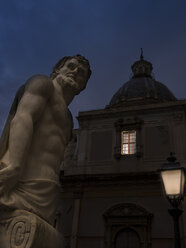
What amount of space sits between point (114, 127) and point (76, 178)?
4.94 meters

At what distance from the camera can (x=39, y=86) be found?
2295mm

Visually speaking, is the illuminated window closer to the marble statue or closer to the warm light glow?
the warm light glow

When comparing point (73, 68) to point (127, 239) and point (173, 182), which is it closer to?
point (173, 182)

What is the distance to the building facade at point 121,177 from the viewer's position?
16.7 metres

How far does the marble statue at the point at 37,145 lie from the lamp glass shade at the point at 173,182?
2325mm

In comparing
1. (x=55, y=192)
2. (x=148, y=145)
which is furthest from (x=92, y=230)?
(x=55, y=192)

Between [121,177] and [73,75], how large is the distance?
16.0 meters

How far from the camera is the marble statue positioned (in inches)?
71.9

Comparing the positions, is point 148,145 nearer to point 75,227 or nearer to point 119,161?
point 119,161

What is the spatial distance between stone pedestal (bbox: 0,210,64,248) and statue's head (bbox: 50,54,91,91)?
1.38m

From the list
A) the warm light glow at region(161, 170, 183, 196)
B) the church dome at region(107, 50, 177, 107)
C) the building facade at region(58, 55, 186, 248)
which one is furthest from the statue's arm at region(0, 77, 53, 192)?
the church dome at region(107, 50, 177, 107)

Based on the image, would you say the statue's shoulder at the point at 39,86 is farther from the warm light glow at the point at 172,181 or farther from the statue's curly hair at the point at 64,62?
the warm light glow at the point at 172,181


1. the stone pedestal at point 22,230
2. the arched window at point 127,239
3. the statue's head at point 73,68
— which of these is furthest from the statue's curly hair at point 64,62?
the arched window at point 127,239

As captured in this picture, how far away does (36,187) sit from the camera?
2006 millimetres
